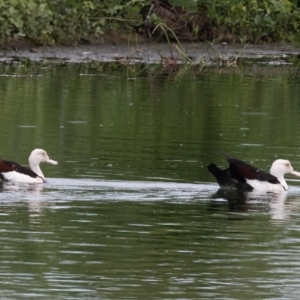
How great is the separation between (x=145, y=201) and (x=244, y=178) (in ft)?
5.97

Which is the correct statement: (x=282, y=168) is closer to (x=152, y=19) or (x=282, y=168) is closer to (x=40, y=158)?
(x=40, y=158)

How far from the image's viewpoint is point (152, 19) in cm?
3631

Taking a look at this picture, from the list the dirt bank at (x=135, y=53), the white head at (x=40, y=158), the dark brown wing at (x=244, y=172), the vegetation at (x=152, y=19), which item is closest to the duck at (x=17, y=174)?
the white head at (x=40, y=158)

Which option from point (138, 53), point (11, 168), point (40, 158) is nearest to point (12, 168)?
point (11, 168)

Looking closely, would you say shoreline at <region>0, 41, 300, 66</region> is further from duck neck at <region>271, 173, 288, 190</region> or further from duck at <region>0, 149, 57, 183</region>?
duck at <region>0, 149, 57, 183</region>

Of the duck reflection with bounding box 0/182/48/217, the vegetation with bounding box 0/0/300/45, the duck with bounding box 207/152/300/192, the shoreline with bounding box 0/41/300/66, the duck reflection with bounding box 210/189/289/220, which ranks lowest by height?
the duck reflection with bounding box 210/189/289/220

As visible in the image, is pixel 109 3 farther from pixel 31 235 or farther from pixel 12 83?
pixel 31 235

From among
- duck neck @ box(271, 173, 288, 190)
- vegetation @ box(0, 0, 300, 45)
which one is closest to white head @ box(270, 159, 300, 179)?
duck neck @ box(271, 173, 288, 190)

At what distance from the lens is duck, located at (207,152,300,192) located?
15320 millimetres

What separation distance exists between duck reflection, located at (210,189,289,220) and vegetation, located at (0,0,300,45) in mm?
19679

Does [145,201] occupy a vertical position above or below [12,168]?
below

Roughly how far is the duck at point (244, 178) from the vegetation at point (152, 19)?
19454mm

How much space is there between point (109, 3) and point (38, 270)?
27.7m

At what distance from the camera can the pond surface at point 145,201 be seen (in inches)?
401
